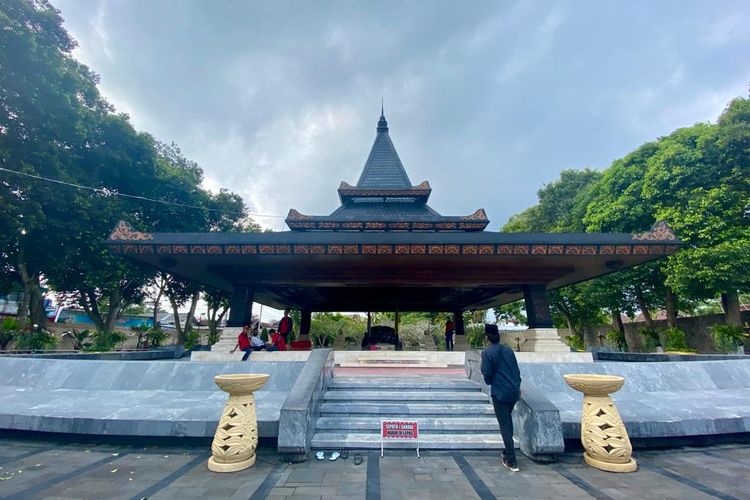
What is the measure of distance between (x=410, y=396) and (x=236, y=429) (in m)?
3.10

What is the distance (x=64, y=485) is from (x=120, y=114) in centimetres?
2038

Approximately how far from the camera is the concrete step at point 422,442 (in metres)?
5.11

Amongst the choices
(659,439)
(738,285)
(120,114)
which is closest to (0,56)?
(120,114)

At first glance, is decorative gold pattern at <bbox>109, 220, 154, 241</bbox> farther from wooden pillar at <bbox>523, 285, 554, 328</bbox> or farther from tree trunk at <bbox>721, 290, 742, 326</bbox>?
tree trunk at <bbox>721, 290, 742, 326</bbox>

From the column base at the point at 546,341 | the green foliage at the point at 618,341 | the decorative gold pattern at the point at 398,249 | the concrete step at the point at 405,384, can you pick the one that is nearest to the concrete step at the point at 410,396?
the concrete step at the point at 405,384

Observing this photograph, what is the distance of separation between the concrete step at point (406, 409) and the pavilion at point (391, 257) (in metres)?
3.74

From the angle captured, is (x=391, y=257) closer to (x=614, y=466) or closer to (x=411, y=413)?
(x=411, y=413)

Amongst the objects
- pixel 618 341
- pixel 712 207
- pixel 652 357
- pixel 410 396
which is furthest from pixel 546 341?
pixel 618 341

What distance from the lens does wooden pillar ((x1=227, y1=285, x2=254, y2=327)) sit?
10.7 metres

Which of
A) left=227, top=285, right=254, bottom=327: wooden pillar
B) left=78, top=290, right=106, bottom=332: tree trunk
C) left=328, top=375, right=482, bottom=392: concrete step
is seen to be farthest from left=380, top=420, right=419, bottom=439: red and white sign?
left=78, top=290, right=106, bottom=332: tree trunk

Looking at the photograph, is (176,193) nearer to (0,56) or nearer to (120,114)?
(120,114)

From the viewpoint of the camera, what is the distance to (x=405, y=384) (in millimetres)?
6867

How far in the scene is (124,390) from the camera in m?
6.86

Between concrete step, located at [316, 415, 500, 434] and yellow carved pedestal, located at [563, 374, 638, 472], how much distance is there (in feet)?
4.27
